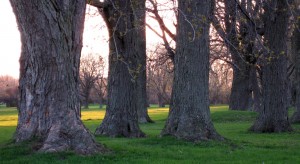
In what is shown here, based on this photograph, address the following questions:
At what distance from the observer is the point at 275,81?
59.6ft

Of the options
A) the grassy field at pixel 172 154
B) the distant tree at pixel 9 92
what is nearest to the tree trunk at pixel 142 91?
the grassy field at pixel 172 154

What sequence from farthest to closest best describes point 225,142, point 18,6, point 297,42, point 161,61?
point 161,61 → point 297,42 → point 225,142 → point 18,6

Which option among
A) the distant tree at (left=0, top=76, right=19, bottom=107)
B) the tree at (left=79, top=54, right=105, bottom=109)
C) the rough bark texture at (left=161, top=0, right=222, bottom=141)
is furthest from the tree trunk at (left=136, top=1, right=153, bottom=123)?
the distant tree at (left=0, top=76, right=19, bottom=107)

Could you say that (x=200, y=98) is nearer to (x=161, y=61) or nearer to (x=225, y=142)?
(x=225, y=142)

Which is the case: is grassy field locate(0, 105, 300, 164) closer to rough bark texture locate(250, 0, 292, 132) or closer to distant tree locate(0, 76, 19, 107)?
rough bark texture locate(250, 0, 292, 132)

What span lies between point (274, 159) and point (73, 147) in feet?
14.2

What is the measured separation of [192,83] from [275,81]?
7.06 metres

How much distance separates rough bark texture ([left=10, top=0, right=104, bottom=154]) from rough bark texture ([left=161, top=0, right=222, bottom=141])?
3.71 metres

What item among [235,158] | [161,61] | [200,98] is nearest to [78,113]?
[235,158]

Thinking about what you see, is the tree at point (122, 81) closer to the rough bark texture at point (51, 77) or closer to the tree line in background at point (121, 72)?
the tree line in background at point (121, 72)

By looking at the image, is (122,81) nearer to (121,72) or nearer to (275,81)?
(121,72)

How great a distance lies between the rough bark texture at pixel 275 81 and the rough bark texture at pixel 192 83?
256 inches

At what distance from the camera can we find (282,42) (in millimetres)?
18297

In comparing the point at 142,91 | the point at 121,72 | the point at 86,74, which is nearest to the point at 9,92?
the point at 86,74
